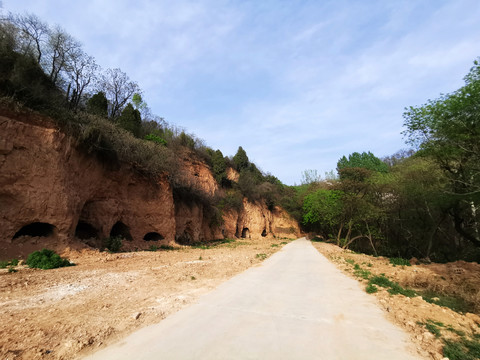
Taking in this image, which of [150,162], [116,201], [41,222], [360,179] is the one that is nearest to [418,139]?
[360,179]

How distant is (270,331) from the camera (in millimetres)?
3855

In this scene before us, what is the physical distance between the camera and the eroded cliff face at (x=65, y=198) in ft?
36.5

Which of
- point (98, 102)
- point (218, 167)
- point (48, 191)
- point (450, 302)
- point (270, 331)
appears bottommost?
point (450, 302)

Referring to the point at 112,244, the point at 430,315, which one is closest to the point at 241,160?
the point at 112,244

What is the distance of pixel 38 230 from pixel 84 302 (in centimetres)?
1075

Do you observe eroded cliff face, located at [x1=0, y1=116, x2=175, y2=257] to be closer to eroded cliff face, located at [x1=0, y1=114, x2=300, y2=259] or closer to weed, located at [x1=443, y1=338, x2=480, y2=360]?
eroded cliff face, located at [x1=0, y1=114, x2=300, y2=259]

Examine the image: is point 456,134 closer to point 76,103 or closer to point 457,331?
point 457,331

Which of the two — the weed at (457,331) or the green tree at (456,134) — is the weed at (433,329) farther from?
the green tree at (456,134)

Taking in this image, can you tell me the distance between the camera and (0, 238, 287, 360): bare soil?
11.0ft

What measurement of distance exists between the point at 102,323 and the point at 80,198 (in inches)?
489

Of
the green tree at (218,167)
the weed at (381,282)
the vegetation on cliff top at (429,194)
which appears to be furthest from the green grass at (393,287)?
the green tree at (218,167)

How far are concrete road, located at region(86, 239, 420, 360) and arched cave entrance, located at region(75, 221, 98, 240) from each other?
13391mm

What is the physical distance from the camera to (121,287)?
21.4 ft

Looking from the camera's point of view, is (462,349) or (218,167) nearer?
(462,349)
